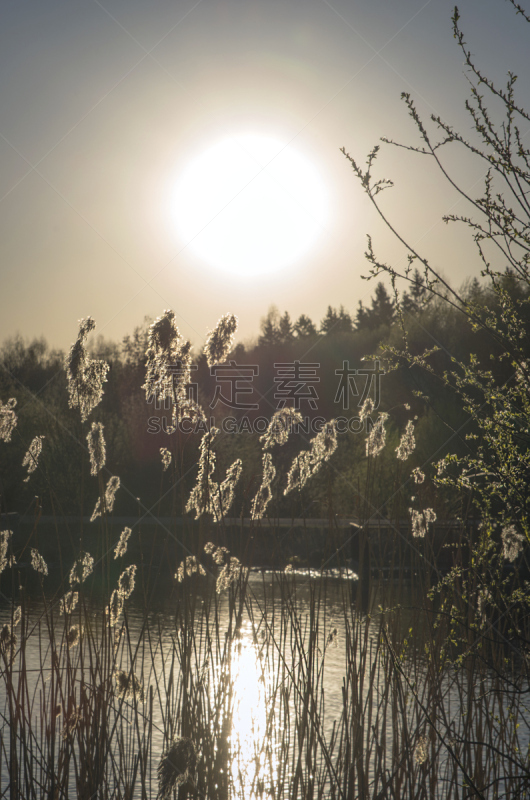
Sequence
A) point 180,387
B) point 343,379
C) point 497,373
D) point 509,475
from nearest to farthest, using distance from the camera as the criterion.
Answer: point 509,475 → point 180,387 → point 497,373 → point 343,379

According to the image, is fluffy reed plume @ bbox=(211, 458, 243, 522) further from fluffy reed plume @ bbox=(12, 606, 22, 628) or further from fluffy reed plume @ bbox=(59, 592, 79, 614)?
fluffy reed plume @ bbox=(12, 606, 22, 628)

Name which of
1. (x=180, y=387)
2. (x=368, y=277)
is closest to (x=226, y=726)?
(x=180, y=387)

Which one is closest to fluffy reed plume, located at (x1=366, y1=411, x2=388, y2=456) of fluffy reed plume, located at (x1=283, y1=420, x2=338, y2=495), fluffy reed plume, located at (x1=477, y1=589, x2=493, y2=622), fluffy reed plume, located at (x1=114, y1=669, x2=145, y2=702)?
fluffy reed plume, located at (x1=283, y1=420, x2=338, y2=495)

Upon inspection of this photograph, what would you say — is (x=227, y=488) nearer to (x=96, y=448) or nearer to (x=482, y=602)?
(x=96, y=448)

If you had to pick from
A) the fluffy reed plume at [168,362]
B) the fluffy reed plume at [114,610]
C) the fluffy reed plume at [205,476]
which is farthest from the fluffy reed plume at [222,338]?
the fluffy reed plume at [114,610]

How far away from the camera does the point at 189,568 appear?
2.52m

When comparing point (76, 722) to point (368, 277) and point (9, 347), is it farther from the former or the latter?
point (9, 347)

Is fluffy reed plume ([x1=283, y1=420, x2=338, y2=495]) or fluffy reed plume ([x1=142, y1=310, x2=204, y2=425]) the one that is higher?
fluffy reed plume ([x1=142, y1=310, x2=204, y2=425])

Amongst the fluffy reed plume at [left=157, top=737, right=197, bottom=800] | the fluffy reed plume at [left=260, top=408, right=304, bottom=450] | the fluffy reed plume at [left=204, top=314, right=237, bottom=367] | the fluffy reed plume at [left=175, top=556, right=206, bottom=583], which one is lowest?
the fluffy reed plume at [left=157, top=737, right=197, bottom=800]

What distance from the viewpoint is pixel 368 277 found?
6.13ft

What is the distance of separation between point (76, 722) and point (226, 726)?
518 mm

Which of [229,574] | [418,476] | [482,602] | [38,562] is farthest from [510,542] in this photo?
[38,562]

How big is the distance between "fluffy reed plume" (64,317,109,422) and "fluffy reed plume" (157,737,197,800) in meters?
Answer: 1.05

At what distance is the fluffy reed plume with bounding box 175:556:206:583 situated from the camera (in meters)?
2.37
